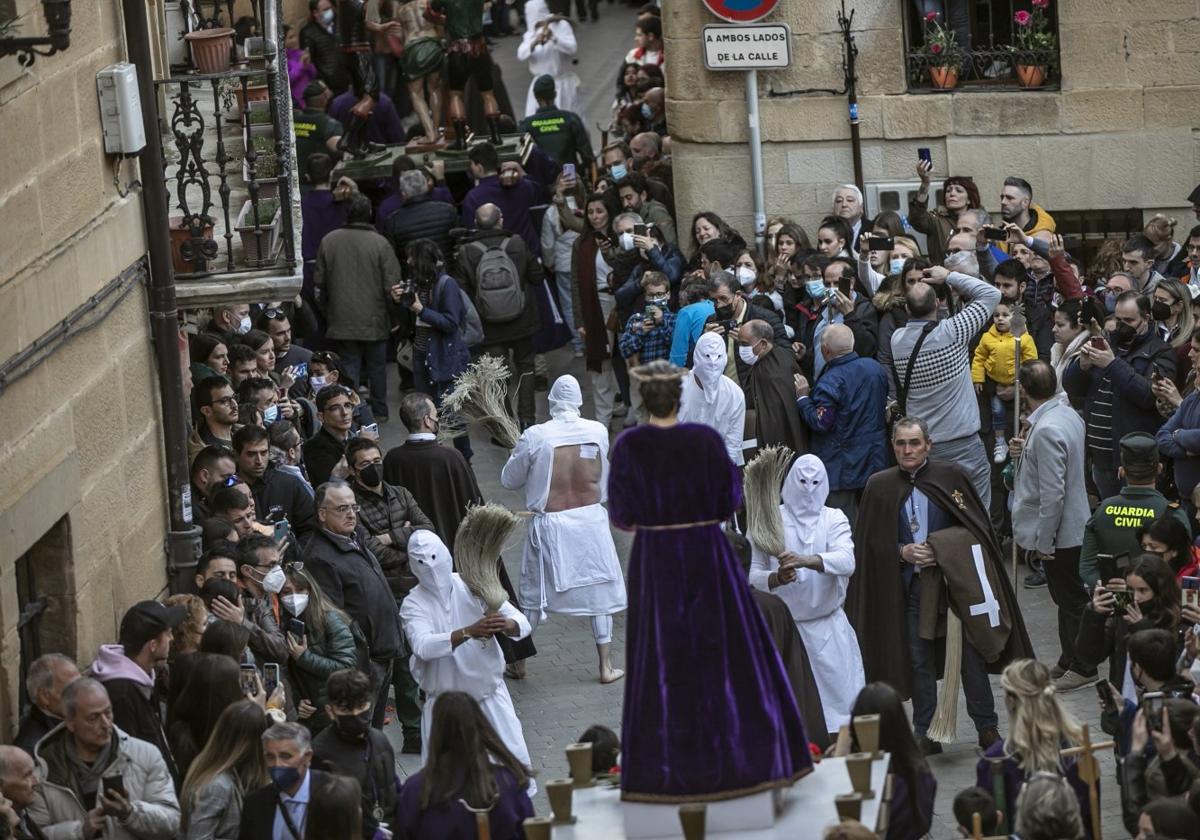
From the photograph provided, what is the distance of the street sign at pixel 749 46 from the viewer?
17.5 meters

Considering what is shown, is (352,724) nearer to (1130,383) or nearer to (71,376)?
(71,376)

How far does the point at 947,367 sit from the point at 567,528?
2.56 m

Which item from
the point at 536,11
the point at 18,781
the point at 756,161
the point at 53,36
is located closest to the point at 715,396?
the point at 756,161

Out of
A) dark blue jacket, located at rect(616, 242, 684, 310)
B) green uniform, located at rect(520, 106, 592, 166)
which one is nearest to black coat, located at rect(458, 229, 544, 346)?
dark blue jacket, located at rect(616, 242, 684, 310)

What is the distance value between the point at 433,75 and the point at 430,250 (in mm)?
5414

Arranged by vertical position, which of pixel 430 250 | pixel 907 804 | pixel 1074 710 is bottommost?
pixel 1074 710

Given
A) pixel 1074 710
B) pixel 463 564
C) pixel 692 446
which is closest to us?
pixel 692 446

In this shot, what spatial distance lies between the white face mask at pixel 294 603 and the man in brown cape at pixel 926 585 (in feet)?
9.79

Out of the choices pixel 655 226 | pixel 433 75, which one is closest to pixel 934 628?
pixel 655 226

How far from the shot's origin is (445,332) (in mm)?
16484

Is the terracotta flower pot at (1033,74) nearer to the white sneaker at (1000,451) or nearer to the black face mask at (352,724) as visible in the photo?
the white sneaker at (1000,451)

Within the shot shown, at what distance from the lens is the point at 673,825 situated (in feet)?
24.4

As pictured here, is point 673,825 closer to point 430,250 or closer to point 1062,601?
point 1062,601

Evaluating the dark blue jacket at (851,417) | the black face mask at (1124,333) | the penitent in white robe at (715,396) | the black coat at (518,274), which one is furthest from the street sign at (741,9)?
the black face mask at (1124,333)
